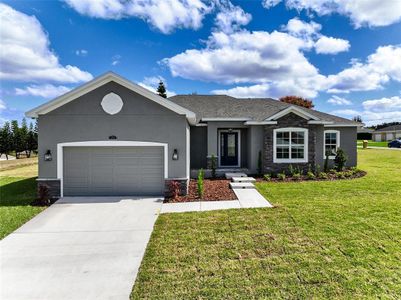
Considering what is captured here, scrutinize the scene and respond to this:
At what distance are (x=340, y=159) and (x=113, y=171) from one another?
13.7 metres

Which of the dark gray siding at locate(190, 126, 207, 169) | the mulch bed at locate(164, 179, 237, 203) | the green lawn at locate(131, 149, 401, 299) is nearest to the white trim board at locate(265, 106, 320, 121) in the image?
the dark gray siding at locate(190, 126, 207, 169)

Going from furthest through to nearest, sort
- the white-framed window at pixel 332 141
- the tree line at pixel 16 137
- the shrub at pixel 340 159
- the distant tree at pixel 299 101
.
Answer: the distant tree at pixel 299 101 < the tree line at pixel 16 137 < the white-framed window at pixel 332 141 < the shrub at pixel 340 159

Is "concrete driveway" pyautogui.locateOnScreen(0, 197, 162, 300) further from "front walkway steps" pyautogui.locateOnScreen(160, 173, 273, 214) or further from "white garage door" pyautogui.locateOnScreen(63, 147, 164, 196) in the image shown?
"white garage door" pyautogui.locateOnScreen(63, 147, 164, 196)

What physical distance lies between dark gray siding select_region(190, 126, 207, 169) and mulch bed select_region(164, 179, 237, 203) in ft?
9.31

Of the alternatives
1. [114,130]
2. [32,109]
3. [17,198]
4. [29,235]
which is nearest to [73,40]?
[32,109]

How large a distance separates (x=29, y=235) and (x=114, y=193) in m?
4.18

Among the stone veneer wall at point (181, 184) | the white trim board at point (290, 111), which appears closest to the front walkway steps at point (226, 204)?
the stone veneer wall at point (181, 184)

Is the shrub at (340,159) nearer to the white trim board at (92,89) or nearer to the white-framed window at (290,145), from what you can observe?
the white-framed window at (290,145)

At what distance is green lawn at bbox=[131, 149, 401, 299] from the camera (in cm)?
389

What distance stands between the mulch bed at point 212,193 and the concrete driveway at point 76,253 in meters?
1.46

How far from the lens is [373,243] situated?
538cm

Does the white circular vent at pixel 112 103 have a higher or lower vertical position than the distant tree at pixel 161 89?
lower

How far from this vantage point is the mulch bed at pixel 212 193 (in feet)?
31.8

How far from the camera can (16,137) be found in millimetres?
32938
